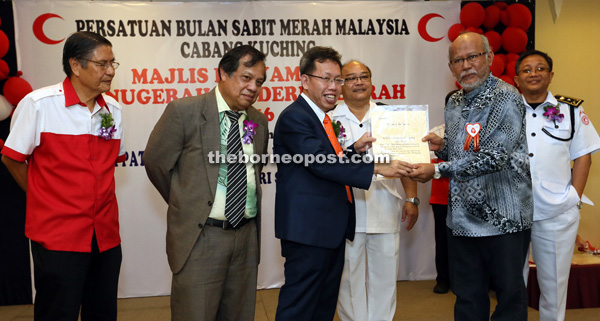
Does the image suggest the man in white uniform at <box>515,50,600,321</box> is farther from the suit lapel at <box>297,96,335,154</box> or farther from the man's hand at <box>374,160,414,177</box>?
the suit lapel at <box>297,96,335,154</box>

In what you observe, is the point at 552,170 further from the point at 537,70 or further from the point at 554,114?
the point at 537,70

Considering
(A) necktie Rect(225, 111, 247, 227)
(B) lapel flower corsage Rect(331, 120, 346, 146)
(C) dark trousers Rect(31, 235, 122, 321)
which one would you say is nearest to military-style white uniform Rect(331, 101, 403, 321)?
(B) lapel flower corsage Rect(331, 120, 346, 146)

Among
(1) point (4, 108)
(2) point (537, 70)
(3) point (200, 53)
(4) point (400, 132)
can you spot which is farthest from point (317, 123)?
(1) point (4, 108)

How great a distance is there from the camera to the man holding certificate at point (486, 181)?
2914mm

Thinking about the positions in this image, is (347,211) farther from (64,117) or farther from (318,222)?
(64,117)

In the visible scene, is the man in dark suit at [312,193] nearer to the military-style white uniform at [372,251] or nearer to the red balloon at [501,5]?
the military-style white uniform at [372,251]

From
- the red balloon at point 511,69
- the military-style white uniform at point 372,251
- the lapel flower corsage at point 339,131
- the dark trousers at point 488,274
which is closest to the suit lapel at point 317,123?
the lapel flower corsage at point 339,131

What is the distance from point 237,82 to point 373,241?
1647mm

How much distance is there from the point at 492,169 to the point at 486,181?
140 millimetres

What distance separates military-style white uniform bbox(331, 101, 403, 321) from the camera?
3.77m

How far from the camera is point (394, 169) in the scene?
116 inches

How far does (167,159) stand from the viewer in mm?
2883

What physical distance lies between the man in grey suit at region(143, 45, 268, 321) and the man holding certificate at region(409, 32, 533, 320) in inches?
40.5

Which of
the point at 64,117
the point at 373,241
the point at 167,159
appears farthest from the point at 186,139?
the point at 373,241
